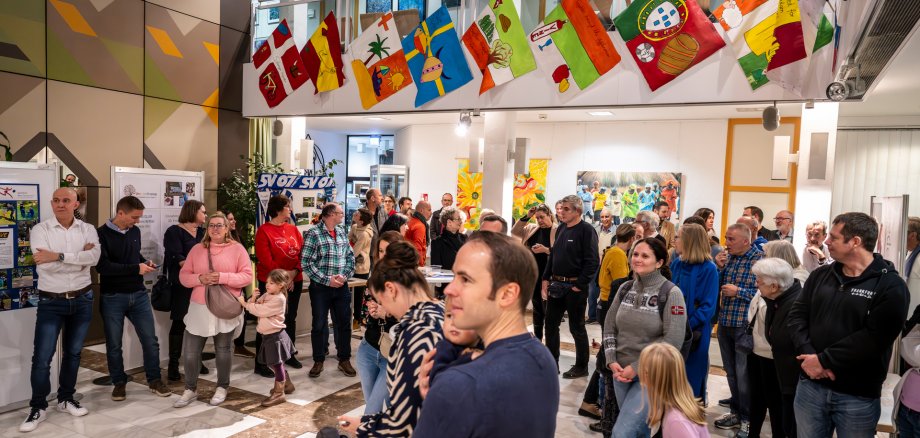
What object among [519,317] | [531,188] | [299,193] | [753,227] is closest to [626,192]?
[531,188]

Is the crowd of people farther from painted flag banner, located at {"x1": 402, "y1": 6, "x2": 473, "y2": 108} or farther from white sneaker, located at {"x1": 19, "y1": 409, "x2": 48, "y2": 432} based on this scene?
painted flag banner, located at {"x1": 402, "y1": 6, "x2": 473, "y2": 108}

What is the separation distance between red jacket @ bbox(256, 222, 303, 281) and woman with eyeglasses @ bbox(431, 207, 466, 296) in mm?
1484

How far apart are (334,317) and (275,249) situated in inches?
32.4

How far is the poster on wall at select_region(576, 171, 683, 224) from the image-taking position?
386 inches

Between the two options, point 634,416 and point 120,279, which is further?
point 120,279

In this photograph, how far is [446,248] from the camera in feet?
20.3

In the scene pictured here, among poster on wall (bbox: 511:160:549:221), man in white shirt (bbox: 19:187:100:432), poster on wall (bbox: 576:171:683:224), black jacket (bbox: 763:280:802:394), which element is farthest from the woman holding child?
poster on wall (bbox: 511:160:549:221)

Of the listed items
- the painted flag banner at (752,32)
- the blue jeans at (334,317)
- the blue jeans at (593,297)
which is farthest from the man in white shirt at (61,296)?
the blue jeans at (593,297)

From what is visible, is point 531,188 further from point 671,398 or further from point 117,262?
point 671,398

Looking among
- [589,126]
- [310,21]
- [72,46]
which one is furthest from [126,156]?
[589,126]

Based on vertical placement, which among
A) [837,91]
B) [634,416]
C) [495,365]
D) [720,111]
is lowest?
[634,416]

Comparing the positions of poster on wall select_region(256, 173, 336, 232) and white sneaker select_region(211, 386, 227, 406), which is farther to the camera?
poster on wall select_region(256, 173, 336, 232)

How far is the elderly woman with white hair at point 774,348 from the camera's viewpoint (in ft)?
10.8

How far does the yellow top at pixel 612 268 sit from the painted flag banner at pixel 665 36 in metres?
1.58
